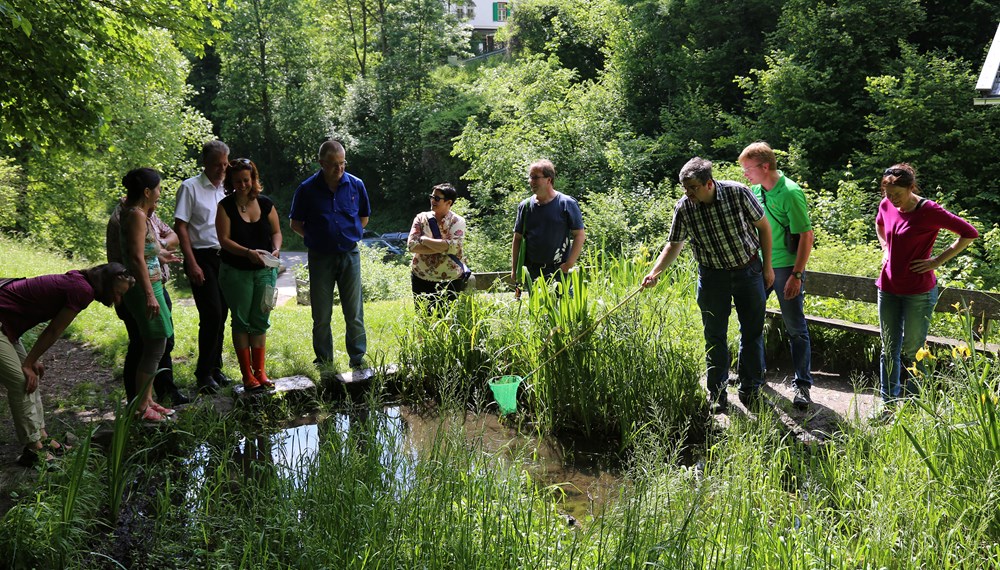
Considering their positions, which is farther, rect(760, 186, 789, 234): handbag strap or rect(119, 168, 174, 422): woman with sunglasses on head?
rect(760, 186, 789, 234): handbag strap

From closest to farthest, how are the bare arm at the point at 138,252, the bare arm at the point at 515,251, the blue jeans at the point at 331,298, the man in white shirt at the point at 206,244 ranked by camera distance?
the bare arm at the point at 138,252, the man in white shirt at the point at 206,244, the blue jeans at the point at 331,298, the bare arm at the point at 515,251

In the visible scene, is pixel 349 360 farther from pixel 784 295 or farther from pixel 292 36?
pixel 292 36

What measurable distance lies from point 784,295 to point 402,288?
29.0 ft

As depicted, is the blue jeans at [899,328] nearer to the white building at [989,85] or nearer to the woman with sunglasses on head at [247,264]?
the white building at [989,85]

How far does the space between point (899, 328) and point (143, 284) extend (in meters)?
4.62

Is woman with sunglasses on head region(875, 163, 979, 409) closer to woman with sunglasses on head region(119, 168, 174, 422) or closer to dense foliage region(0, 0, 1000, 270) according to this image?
woman with sunglasses on head region(119, 168, 174, 422)

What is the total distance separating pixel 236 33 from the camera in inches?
1288

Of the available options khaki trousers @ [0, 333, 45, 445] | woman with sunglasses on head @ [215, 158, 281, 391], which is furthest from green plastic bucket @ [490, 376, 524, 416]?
khaki trousers @ [0, 333, 45, 445]

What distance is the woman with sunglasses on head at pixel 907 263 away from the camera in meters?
4.32

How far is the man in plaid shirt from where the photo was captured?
436 cm

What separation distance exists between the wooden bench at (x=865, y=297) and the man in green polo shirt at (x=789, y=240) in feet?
3.36

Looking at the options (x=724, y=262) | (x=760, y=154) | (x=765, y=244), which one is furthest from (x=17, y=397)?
(x=760, y=154)

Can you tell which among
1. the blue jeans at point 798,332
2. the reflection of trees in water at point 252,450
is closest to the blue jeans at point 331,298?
the reflection of trees in water at point 252,450

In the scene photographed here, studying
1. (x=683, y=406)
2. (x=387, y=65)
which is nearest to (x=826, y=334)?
(x=683, y=406)
